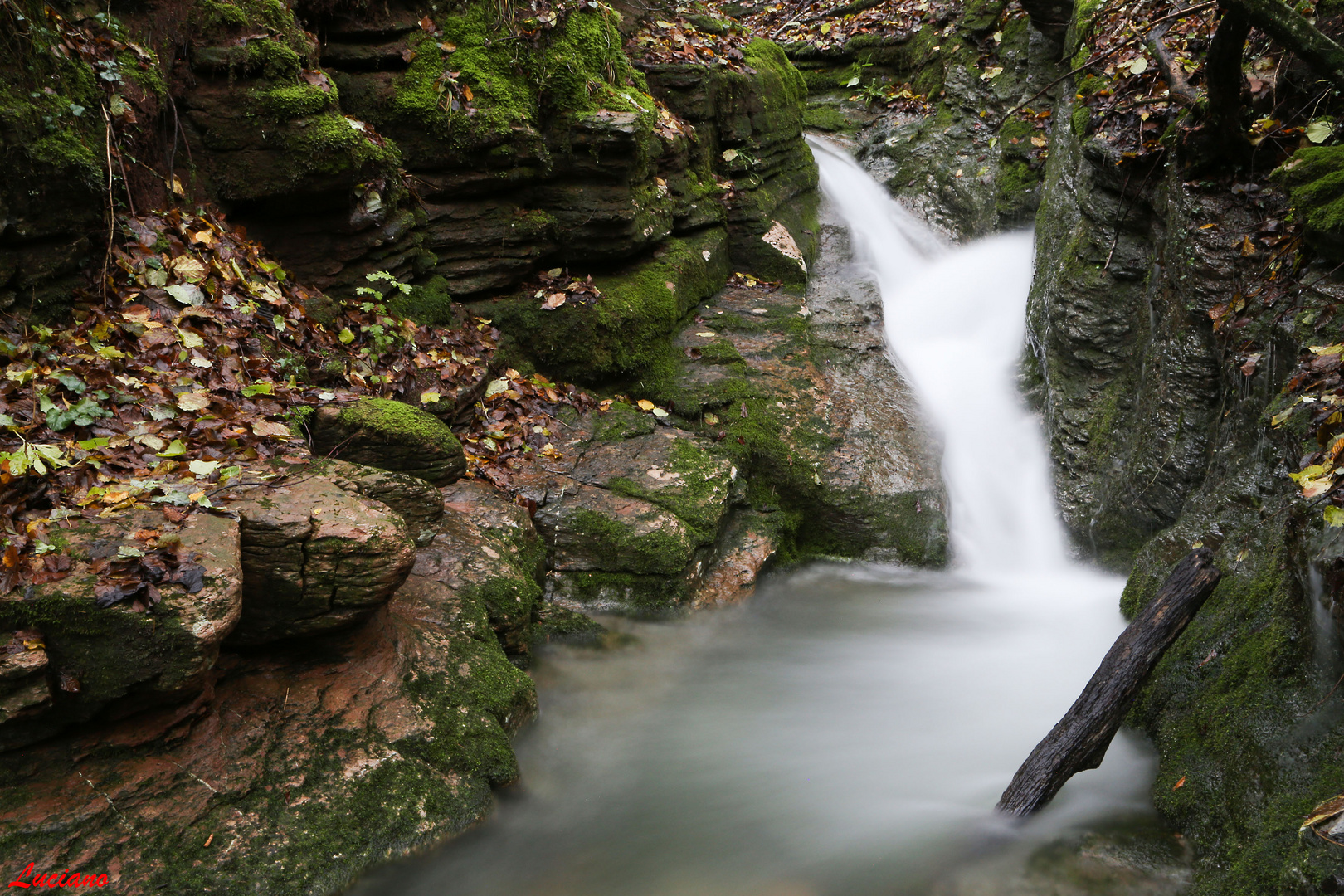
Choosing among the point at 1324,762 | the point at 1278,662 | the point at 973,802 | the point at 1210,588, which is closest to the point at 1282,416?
the point at 1210,588

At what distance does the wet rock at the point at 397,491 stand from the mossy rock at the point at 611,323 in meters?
2.27

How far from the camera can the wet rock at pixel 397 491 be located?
367cm

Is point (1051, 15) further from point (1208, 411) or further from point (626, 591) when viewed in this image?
point (626, 591)

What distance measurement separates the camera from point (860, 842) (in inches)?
142

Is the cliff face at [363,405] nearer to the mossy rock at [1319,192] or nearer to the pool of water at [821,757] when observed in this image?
the pool of water at [821,757]

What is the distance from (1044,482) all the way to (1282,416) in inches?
111

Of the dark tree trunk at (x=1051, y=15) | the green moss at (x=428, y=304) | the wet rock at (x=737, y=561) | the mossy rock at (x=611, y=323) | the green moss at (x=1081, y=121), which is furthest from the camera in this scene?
the dark tree trunk at (x=1051, y=15)

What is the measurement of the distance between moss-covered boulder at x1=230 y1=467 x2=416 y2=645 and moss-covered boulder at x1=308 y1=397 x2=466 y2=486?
782mm

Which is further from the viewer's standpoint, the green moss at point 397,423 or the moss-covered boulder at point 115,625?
the green moss at point 397,423

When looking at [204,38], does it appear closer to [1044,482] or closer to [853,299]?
[853,299]

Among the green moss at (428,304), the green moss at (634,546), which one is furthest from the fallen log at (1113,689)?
the green moss at (428,304)
